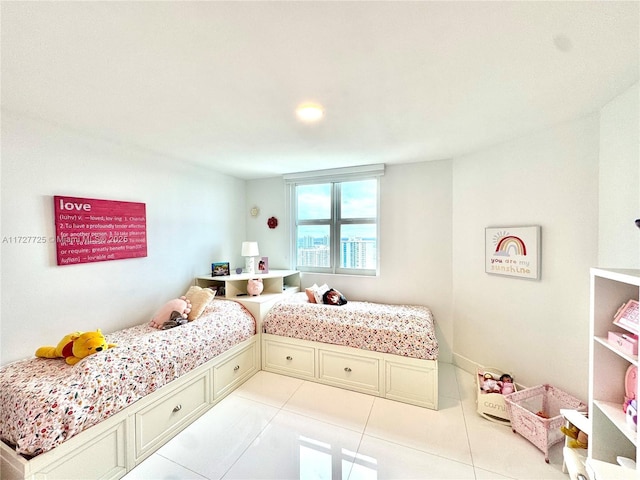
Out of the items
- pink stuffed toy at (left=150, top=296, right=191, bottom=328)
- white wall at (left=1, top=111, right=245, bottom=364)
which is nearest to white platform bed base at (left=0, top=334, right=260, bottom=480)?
pink stuffed toy at (left=150, top=296, right=191, bottom=328)

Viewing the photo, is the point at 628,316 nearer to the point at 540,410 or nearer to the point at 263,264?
the point at 540,410

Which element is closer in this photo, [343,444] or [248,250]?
[343,444]

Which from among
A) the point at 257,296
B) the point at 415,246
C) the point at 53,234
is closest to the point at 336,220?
the point at 415,246

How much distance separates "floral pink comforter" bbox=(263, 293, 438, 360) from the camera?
231cm

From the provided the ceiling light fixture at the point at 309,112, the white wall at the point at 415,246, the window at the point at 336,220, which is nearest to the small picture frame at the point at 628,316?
the white wall at the point at 415,246

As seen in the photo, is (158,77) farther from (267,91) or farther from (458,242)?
(458,242)

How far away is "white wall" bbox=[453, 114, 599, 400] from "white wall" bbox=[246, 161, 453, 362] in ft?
0.46

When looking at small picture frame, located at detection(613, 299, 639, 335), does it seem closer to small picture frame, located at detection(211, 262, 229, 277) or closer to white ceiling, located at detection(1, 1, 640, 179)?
white ceiling, located at detection(1, 1, 640, 179)

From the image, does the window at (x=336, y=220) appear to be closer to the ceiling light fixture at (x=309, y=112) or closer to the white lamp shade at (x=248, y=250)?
the white lamp shade at (x=248, y=250)

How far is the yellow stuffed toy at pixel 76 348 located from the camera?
1.64 meters

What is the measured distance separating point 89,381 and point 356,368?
6.66 feet

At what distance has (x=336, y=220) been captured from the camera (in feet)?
11.8

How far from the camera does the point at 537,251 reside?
2168 millimetres

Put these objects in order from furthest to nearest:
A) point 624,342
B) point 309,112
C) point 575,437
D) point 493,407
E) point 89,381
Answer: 1. point 493,407
2. point 309,112
3. point 575,437
4. point 89,381
5. point 624,342
